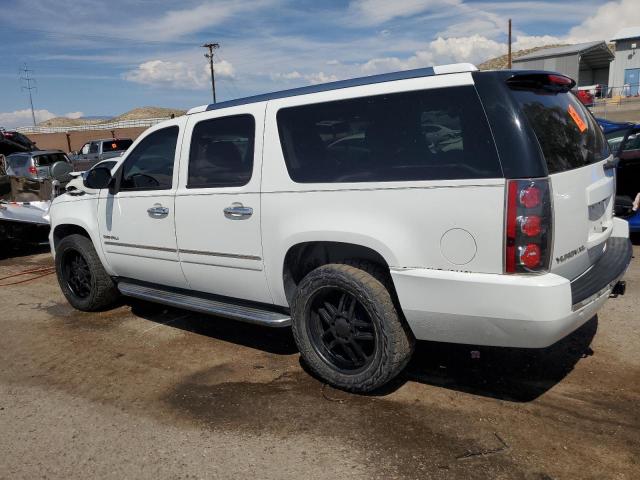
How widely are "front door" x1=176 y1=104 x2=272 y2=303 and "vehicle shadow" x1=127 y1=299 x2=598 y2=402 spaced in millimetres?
731

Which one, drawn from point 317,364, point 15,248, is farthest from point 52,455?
point 15,248

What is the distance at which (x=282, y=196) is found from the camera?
3.72 metres

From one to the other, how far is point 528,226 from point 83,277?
4515 mm

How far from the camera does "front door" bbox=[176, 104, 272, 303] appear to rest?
12.9 ft

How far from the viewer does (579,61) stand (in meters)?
49.9

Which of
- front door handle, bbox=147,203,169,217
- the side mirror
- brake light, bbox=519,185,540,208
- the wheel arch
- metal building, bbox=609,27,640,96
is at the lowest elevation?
the wheel arch

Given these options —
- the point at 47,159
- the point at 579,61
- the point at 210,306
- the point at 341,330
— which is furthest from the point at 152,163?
the point at 579,61

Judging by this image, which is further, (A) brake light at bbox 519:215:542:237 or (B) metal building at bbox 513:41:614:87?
(B) metal building at bbox 513:41:614:87

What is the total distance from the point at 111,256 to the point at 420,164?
3.30 m

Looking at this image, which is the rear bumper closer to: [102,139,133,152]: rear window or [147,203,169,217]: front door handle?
[147,203,169,217]: front door handle

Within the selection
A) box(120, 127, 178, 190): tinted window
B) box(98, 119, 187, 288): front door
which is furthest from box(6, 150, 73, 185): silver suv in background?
box(120, 127, 178, 190): tinted window

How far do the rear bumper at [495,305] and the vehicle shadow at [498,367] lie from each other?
2.01 ft

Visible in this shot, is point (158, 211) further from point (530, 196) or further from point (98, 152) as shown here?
point (98, 152)

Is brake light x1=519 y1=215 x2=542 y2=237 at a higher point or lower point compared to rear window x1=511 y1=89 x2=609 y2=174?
lower
